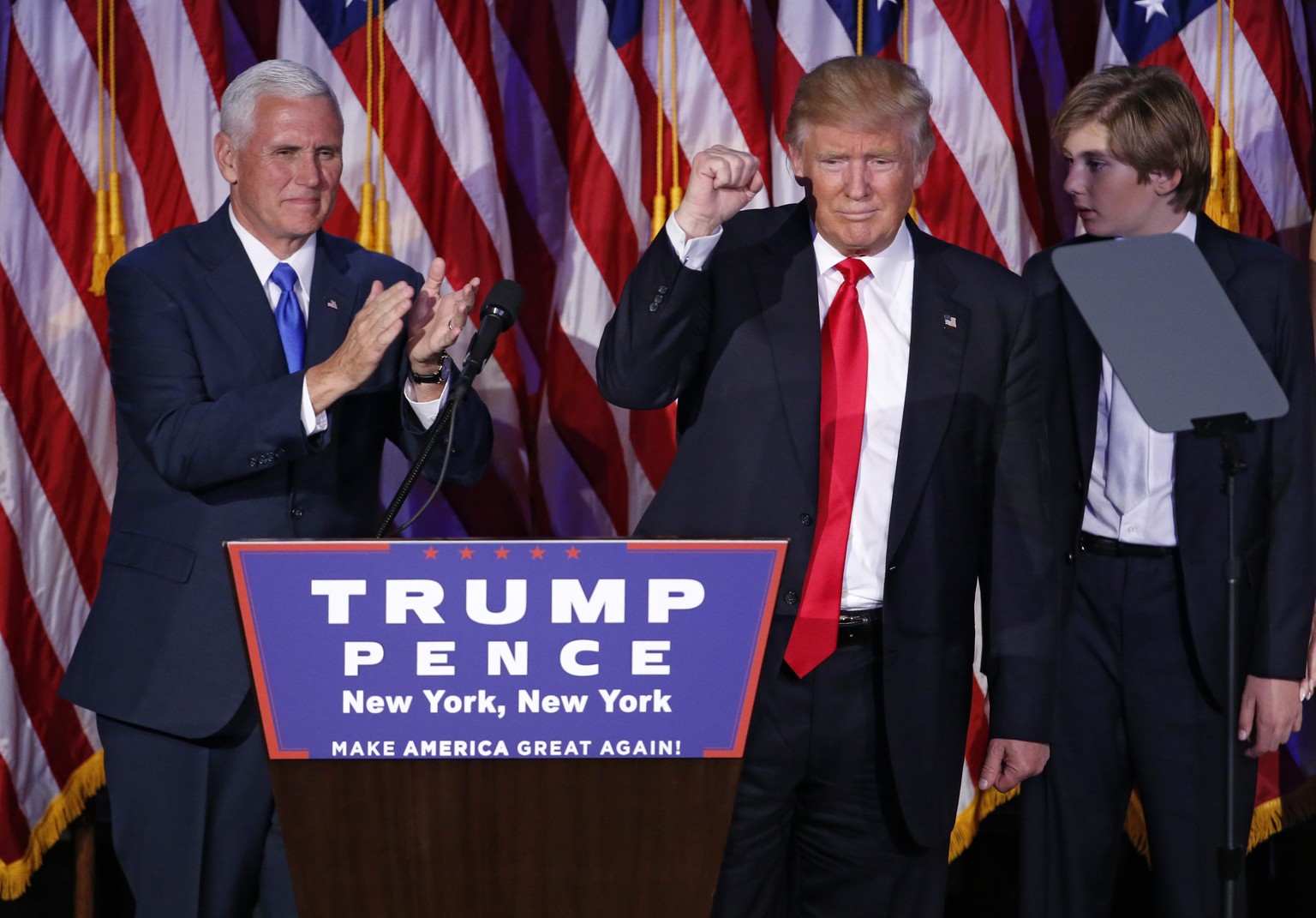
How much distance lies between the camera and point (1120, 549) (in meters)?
2.40

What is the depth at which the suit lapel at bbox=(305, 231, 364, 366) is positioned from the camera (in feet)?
7.70

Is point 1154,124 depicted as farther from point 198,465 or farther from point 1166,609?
point 198,465

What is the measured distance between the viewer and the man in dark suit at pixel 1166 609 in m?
2.33

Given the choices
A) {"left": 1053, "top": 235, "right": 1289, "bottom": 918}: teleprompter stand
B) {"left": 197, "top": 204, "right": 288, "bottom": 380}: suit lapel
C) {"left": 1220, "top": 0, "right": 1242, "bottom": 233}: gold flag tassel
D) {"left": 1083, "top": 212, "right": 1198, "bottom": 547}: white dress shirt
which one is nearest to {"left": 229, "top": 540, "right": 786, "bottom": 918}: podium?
{"left": 1053, "top": 235, "right": 1289, "bottom": 918}: teleprompter stand

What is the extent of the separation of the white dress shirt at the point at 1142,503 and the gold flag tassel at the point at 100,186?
79.6 inches

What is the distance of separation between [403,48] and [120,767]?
1.69 meters

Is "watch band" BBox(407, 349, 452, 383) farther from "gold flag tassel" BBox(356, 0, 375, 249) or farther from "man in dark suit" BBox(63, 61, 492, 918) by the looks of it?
"gold flag tassel" BBox(356, 0, 375, 249)

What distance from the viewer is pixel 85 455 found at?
3062 mm

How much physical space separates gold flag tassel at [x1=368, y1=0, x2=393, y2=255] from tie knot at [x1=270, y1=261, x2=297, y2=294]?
59 centimetres

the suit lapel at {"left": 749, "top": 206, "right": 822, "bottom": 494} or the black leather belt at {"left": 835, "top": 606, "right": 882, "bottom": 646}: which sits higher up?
the suit lapel at {"left": 749, "top": 206, "right": 822, "bottom": 494}

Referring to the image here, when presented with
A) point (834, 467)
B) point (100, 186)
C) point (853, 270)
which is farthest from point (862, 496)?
point (100, 186)

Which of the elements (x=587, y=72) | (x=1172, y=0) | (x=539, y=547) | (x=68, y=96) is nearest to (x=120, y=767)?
(x=539, y=547)

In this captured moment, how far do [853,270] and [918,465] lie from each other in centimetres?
31

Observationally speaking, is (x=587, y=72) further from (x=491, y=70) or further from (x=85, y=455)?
(x=85, y=455)
